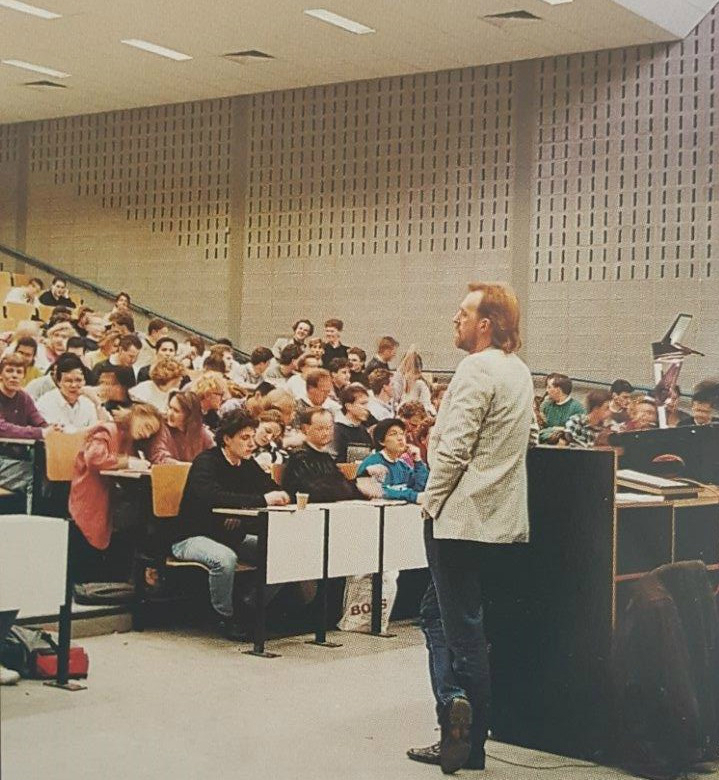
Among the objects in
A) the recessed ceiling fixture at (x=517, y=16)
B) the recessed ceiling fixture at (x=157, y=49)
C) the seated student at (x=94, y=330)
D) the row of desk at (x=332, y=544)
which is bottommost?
the row of desk at (x=332, y=544)

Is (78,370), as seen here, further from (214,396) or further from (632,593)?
(632,593)

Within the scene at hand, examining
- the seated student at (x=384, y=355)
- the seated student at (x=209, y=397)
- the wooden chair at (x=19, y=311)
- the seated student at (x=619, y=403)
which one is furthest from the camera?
the wooden chair at (x=19, y=311)

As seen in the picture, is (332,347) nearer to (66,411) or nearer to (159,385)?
(159,385)

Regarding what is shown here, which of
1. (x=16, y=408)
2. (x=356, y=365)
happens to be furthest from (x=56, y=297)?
(x=16, y=408)

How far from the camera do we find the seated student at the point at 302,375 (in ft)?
28.6

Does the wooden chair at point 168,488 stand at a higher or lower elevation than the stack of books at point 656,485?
lower

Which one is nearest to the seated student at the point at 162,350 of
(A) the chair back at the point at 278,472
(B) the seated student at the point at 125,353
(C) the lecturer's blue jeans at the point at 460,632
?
(B) the seated student at the point at 125,353

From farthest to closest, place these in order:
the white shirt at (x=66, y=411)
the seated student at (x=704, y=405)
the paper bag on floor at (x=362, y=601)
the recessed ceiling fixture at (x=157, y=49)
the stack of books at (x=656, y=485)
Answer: the recessed ceiling fixture at (x=157, y=49)
the white shirt at (x=66, y=411)
the paper bag on floor at (x=362, y=601)
the seated student at (x=704, y=405)
the stack of books at (x=656, y=485)

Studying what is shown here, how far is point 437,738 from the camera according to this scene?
392 cm

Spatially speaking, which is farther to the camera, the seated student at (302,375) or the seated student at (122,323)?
the seated student at (122,323)

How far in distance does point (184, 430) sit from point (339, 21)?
5362 millimetres

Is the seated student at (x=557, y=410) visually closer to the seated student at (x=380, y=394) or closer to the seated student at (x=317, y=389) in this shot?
the seated student at (x=380, y=394)

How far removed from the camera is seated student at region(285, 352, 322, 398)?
871 cm

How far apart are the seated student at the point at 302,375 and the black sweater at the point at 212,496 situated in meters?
2.14
